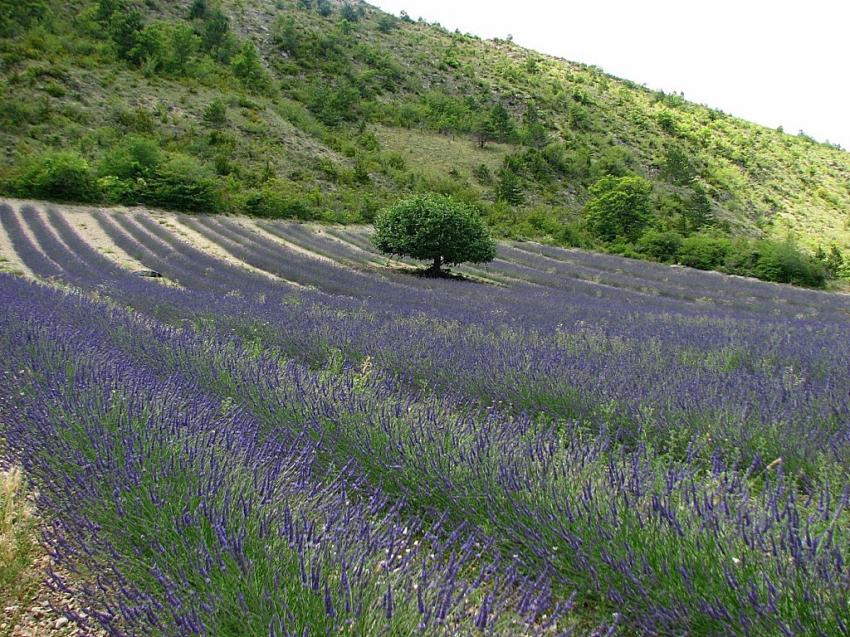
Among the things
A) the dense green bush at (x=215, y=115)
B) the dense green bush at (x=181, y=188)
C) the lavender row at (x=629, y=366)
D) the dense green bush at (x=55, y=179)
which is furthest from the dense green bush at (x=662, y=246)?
the dense green bush at (x=215, y=115)

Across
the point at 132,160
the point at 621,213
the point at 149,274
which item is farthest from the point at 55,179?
the point at 621,213

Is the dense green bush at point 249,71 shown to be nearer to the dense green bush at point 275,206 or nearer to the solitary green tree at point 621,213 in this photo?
the dense green bush at point 275,206

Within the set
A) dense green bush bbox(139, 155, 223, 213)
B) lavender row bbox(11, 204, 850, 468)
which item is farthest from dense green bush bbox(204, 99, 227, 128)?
lavender row bbox(11, 204, 850, 468)

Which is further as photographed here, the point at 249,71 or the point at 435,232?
the point at 249,71

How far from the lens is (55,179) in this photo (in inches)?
814

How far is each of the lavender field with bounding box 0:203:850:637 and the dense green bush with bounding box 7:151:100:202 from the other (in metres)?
17.9

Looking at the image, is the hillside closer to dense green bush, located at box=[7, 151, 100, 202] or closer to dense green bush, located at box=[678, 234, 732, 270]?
dense green bush, located at box=[7, 151, 100, 202]

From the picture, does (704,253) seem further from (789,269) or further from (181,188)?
(181,188)

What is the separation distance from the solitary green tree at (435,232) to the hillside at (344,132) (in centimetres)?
1097

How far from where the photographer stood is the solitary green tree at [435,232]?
14.6 m

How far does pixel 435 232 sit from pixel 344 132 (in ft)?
89.9

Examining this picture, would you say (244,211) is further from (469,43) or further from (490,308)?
(469,43)

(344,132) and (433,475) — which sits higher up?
(344,132)

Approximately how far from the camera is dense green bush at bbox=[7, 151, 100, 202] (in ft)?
67.6
